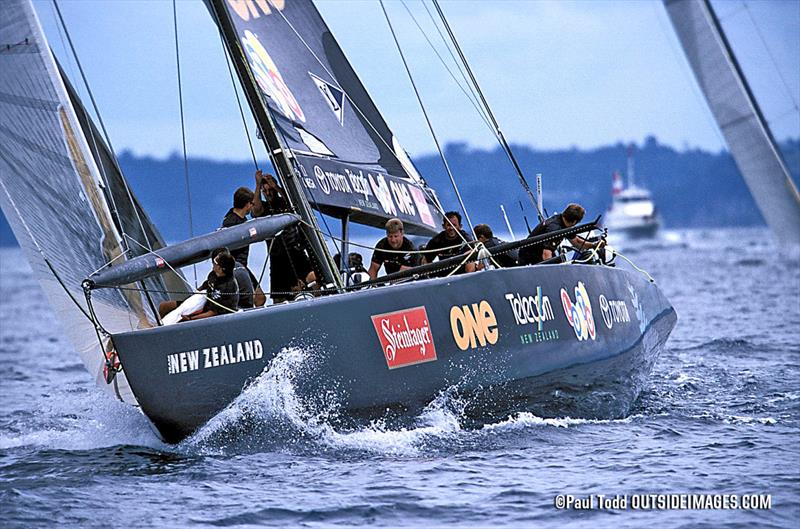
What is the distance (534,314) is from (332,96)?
2.56 meters

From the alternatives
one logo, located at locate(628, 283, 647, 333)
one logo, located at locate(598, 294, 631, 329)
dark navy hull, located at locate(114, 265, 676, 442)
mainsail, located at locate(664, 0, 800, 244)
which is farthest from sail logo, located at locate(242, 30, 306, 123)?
mainsail, located at locate(664, 0, 800, 244)

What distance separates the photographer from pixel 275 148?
8.01 metres

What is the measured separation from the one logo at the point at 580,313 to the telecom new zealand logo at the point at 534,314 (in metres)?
0.20

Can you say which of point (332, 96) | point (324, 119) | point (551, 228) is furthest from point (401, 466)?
point (332, 96)

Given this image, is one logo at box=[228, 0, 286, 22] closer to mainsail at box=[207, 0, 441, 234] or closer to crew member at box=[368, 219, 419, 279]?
Answer: mainsail at box=[207, 0, 441, 234]

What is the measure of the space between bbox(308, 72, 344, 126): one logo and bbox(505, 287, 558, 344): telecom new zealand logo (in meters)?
2.30

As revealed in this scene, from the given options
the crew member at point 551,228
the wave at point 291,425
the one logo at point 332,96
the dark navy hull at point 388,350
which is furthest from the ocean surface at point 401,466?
the one logo at point 332,96

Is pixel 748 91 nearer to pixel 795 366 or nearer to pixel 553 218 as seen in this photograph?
pixel 795 366

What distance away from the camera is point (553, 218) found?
8.61 m

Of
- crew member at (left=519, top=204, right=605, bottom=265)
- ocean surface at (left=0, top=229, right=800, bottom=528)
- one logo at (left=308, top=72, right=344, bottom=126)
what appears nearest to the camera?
ocean surface at (left=0, top=229, right=800, bottom=528)

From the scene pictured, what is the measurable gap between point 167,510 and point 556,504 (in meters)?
1.73

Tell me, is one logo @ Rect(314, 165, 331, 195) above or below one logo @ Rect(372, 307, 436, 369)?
above

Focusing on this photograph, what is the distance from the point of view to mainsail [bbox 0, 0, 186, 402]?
7.44 metres

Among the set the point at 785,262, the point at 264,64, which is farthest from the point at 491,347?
the point at 785,262
